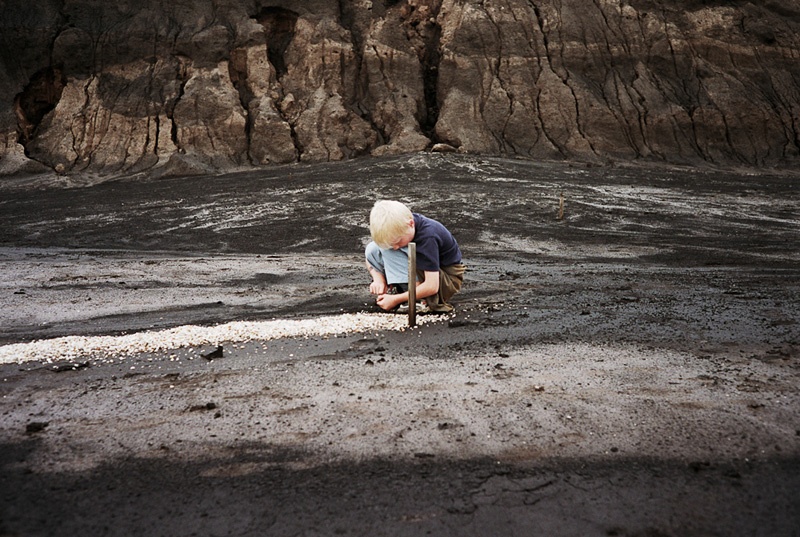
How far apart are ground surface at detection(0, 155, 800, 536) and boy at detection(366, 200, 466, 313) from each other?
1.20 ft

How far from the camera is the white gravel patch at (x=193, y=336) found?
483cm

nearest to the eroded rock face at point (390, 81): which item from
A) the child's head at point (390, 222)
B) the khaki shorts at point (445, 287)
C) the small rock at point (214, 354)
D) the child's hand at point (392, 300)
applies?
the khaki shorts at point (445, 287)

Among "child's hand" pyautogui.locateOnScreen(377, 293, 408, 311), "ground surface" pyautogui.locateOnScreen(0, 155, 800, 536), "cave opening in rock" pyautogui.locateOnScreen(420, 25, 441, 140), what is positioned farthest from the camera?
"cave opening in rock" pyautogui.locateOnScreen(420, 25, 441, 140)

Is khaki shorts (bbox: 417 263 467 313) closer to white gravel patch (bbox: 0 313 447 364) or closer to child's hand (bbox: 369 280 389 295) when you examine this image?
white gravel patch (bbox: 0 313 447 364)

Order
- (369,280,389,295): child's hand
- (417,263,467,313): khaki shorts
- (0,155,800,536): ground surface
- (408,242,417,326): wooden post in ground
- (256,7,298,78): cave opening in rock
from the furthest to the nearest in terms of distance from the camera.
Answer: (256,7,298,78): cave opening in rock < (417,263,467,313): khaki shorts < (369,280,389,295): child's hand < (408,242,417,326): wooden post in ground < (0,155,800,536): ground surface

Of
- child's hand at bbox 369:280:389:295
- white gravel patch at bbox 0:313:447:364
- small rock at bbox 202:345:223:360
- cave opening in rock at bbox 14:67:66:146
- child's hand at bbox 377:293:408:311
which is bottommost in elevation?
white gravel patch at bbox 0:313:447:364

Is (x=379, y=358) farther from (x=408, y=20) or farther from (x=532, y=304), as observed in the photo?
(x=408, y=20)

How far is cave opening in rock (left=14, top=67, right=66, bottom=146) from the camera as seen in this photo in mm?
31594

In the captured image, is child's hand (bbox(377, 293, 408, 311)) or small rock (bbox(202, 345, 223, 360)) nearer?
small rock (bbox(202, 345, 223, 360))

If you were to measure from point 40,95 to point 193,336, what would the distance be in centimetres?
3387

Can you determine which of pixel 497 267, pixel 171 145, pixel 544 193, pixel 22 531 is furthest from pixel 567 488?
pixel 171 145

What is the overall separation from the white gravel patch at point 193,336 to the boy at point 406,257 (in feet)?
0.78

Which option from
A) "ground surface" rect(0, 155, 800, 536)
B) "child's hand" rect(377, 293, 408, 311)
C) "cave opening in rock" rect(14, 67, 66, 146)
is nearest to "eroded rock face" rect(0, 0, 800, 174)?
"cave opening in rock" rect(14, 67, 66, 146)

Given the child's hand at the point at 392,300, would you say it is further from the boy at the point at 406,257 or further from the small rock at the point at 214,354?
the small rock at the point at 214,354
